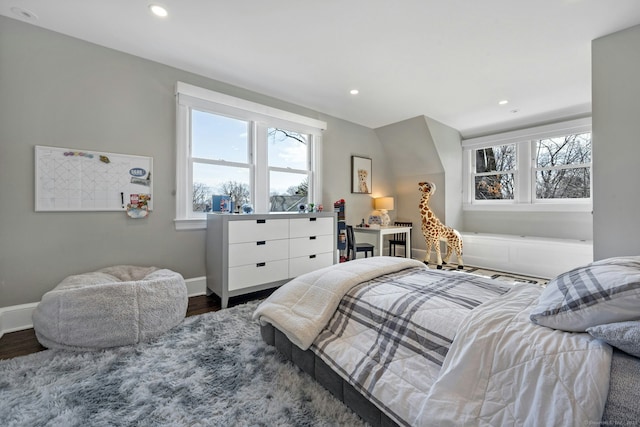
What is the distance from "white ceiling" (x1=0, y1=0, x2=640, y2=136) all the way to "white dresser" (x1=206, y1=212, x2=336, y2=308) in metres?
1.56

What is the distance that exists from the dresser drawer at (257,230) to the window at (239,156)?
463 millimetres

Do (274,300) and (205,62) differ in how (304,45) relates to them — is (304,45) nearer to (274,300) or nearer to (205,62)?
(205,62)

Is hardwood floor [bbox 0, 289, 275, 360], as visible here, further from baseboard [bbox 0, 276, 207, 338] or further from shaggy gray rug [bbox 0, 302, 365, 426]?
shaggy gray rug [bbox 0, 302, 365, 426]

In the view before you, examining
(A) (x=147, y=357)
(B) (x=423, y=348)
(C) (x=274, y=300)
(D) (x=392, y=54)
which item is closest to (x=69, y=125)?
(A) (x=147, y=357)

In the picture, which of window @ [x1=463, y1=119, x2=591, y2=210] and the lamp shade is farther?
the lamp shade

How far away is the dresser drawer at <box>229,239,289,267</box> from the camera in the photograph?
2.69 metres

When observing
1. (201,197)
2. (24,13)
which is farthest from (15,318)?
(24,13)

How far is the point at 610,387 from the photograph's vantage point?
2.43 ft

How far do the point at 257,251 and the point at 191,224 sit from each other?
80 centimetres

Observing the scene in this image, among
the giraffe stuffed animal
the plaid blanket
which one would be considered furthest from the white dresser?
the giraffe stuffed animal

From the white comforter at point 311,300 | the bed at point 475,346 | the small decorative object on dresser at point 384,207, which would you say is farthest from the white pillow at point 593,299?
the small decorative object on dresser at point 384,207

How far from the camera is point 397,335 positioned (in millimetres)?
1220

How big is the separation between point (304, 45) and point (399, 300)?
2269 millimetres

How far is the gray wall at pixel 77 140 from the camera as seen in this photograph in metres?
2.13
